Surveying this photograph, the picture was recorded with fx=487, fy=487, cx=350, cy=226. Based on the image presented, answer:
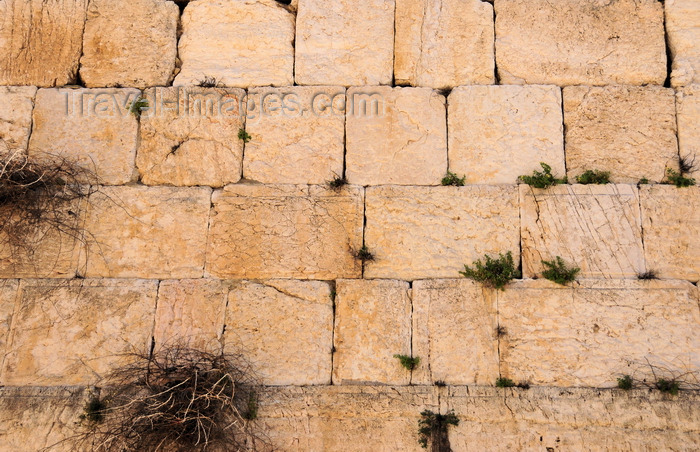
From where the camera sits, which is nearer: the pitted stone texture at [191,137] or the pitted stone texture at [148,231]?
the pitted stone texture at [148,231]

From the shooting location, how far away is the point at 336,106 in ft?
14.4

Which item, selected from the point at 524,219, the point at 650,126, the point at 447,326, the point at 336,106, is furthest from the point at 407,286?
the point at 650,126

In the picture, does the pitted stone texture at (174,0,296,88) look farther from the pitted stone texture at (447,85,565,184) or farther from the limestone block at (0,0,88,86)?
the pitted stone texture at (447,85,565,184)

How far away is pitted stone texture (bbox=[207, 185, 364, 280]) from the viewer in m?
4.07

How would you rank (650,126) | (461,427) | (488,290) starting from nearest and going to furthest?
1. (461,427)
2. (488,290)
3. (650,126)

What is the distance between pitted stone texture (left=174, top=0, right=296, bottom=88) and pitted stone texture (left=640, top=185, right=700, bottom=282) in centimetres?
332

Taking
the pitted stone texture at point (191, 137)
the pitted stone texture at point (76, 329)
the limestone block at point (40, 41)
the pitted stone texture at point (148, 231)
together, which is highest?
the limestone block at point (40, 41)

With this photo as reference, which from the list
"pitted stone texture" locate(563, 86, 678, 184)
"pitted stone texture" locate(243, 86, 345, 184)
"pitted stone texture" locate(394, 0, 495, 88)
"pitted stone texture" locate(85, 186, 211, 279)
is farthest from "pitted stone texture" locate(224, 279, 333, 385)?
"pitted stone texture" locate(563, 86, 678, 184)

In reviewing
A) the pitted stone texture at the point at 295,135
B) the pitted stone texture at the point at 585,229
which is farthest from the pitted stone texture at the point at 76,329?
the pitted stone texture at the point at 585,229

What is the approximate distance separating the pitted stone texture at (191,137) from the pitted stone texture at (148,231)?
0.15m

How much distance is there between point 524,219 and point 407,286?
1141 mm

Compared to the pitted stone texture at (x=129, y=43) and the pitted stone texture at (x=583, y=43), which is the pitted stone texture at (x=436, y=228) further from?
the pitted stone texture at (x=129, y=43)

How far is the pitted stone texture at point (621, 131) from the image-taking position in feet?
13.8

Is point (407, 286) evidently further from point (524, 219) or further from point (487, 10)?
point (487, 10)
